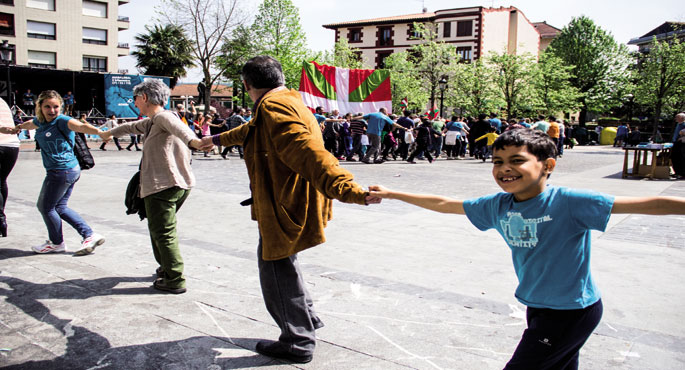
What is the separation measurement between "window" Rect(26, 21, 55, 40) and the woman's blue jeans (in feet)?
156

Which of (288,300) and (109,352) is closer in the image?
(288,300)

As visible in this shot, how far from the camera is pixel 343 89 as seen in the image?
19.7 metres

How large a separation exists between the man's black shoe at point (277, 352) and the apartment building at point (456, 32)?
→ 50.8 meters

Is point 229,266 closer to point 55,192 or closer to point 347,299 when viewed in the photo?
point 347,299

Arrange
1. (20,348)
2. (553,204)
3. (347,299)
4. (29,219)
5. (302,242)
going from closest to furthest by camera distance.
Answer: (553,204) < (302,242) < (20,348) < (347,299) < (29,219)

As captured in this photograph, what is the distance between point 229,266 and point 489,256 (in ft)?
8.34

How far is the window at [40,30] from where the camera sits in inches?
1731

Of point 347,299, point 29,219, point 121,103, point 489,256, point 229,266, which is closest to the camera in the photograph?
point 347,299

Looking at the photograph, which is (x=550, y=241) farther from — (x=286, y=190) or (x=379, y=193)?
(x=286, y=190)

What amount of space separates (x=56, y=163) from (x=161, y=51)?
4608 centimetres

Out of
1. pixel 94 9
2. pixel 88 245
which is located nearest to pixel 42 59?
pixel 94 9

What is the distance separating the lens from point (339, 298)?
392 centimetres

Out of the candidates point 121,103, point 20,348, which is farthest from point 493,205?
point 121,103

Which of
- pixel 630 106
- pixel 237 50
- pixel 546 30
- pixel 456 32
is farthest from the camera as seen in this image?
pixel 546 30
